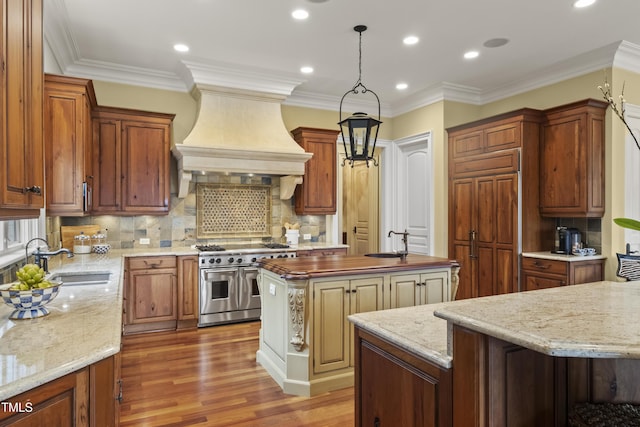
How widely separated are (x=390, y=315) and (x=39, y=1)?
2190mm

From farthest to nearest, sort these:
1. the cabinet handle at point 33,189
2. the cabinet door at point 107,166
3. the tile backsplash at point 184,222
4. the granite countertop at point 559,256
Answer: the tile backsplash at point 184,222 → the cabinet door at point 107,166 → the granite countertop at point 559,256 → the cabinet handle at point 33,189

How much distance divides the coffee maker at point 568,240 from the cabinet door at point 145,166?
4.58m

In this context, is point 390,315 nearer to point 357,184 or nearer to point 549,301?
point 549,301

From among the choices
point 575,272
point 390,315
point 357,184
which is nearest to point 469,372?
point 390,315

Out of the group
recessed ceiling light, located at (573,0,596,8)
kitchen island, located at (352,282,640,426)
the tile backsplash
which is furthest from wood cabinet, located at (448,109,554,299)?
kitchen island, located at (352,282,640,426)

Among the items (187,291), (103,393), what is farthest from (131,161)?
(103,393)

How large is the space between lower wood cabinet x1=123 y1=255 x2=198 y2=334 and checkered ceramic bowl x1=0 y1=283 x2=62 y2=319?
265 centimetres

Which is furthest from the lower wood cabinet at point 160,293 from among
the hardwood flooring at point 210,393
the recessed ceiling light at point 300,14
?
the recessed ceiling light at point 300,14

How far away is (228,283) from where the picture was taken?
4828 mm

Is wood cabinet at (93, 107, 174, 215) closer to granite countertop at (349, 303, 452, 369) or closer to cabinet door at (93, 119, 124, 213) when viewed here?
cabinet door at (93, 119, 124, 213)

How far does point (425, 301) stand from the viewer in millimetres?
3506

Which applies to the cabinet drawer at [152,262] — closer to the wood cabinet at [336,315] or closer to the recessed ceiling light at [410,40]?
the wood cabinet at [336,315]

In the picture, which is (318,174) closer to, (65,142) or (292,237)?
(292,237)

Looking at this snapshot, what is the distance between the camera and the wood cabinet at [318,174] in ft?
18.4
